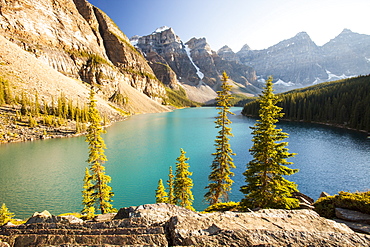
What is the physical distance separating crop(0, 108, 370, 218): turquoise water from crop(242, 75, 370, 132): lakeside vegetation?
24.7 meters

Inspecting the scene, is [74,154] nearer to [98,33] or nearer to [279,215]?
[279,215]

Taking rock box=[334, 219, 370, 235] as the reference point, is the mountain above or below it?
above

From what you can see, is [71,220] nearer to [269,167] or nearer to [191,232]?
[191,232]

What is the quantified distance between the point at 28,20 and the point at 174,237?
17293cm

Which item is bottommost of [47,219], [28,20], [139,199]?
[139,199]

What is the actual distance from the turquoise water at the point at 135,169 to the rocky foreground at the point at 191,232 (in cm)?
1748

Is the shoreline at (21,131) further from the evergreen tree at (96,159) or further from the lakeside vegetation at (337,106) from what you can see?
the lakeside vegetation at (337,106)

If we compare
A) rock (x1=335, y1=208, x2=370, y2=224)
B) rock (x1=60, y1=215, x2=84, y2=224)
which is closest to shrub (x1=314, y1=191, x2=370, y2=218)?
rock (x1=335, y1=208, x2=370, y2=224)

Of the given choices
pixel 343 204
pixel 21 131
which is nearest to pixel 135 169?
pixel 343 204

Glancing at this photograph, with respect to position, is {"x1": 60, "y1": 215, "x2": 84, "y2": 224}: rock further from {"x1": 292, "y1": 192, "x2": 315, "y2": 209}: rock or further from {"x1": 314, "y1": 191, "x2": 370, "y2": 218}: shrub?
{"x1": 292, "y1": 192, "x2": 315, "y2": 209}: rock

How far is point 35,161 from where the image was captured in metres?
38.1

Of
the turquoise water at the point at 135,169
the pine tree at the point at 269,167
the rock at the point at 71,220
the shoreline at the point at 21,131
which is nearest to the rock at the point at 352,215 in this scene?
the pine tree at the point at 269,167

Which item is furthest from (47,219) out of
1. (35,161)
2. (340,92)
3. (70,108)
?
(340,92)

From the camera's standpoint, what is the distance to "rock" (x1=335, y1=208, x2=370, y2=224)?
29.5 feet
